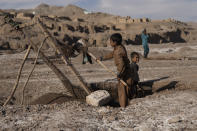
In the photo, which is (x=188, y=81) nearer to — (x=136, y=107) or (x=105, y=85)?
(x=105, y=85)

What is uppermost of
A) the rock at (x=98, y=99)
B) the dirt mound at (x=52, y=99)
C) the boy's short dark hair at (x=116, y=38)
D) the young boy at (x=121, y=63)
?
the boy's short dark hair at (x=116, y=38)

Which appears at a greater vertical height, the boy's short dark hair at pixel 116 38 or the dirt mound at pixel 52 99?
the boy's short dark hair at pixel 116 38

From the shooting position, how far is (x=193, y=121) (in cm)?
369

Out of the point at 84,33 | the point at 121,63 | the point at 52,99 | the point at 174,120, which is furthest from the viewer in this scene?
the point at 84,33

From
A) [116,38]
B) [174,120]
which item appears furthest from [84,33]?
[174,120]

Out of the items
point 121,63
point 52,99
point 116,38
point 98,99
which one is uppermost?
point 116,38

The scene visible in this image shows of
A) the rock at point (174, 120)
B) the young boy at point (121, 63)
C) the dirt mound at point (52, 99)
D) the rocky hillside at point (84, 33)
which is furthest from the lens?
the rocky hillside at point (84, 33)

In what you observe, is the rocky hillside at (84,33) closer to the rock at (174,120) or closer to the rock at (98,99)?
the rock at (98,99)

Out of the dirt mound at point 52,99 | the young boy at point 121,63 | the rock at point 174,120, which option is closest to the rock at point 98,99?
the young boy at point 121,63

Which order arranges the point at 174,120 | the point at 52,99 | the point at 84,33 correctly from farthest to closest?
the point at 84,33 → the point at 52,99 → the point at 174,120

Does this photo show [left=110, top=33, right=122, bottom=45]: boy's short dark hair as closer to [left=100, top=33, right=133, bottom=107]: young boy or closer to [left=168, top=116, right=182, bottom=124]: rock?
[left=100, top=33, right=133, bottom=107]: young boy

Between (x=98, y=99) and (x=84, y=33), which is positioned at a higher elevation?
(x=84, y=33)

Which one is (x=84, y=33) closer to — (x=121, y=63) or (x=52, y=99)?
(x=52, y=99)

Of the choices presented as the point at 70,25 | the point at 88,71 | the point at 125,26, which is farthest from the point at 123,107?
the point at 125,26
